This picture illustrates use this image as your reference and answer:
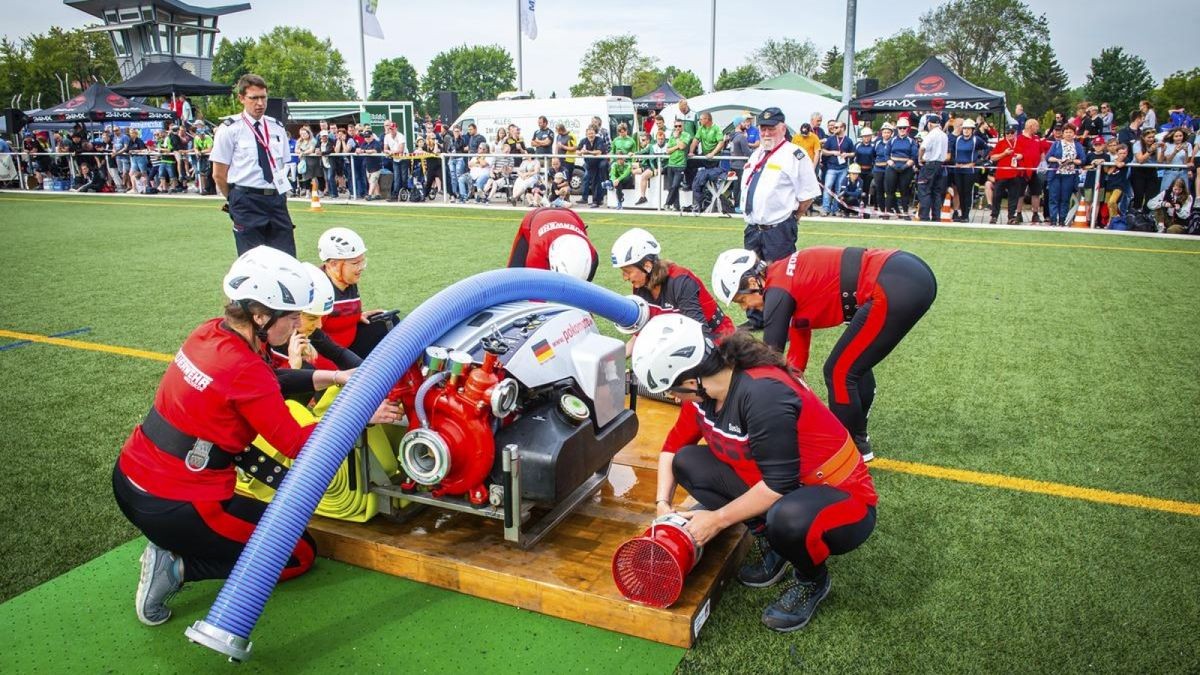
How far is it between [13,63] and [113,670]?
81.7 m

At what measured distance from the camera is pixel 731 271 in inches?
171

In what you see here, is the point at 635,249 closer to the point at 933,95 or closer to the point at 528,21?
the point at 933,95

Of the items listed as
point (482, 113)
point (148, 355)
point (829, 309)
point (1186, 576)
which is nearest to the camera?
point (1186, 576)

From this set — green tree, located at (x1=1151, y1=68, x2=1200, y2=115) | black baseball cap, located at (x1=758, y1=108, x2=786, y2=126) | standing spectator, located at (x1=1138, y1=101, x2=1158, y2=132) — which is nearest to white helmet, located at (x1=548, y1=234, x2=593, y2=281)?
black baseball cap, located at (x1=758, y1=108, x2=786, y2=126)

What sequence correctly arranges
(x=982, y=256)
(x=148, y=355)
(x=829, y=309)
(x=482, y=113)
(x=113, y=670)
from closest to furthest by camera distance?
(x=113, y=670) < (x=829, y=309) < (x=148, y=355) < (x=982, y=256) < (x=482, y=113)

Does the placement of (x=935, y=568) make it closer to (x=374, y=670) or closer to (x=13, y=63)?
(x=374, y=670)

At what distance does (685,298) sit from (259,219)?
4.35 meters

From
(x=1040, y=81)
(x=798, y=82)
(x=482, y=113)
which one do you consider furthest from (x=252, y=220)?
(x=1040, y=81)

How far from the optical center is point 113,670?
293cm

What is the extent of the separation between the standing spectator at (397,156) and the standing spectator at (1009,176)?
39.7 ft

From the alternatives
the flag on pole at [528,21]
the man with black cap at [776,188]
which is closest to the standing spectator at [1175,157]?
the man with black cap at [776,188]

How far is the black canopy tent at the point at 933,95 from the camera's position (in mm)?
19719

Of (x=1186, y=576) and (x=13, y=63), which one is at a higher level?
(x=13, y=63)

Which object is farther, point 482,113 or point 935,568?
point 482,113
